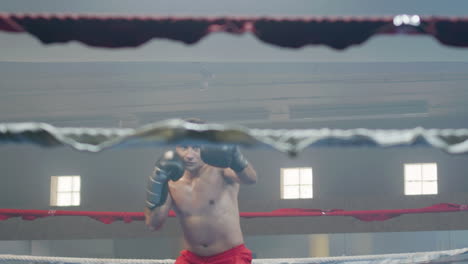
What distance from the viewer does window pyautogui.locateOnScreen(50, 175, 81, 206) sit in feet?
21.1

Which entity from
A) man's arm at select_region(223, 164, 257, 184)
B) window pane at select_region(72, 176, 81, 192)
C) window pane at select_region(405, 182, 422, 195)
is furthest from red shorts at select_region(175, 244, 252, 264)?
window pane at select_region(405, 182, 422, 195)

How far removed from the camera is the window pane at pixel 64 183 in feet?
21.1

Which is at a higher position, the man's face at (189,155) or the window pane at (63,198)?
the man's face at (189,155)

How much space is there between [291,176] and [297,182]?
0.10m

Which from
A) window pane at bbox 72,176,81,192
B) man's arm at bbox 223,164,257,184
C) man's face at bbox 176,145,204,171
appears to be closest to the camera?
man's arm at bbox 223,164,257,184

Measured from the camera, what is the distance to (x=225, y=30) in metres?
1.58

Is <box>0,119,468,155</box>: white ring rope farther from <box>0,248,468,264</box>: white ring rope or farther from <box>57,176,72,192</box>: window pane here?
<box>57,176,72,192</box>: window pane

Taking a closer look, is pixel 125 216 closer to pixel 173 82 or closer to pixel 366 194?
pixel 173 82

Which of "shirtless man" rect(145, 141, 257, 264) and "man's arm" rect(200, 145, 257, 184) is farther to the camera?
"shirtless man" rect(145, 141, 257, 264)

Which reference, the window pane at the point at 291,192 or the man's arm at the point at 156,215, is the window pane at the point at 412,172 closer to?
the window pane at the point at 291,192

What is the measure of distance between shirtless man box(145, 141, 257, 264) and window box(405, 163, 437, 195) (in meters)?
4.12

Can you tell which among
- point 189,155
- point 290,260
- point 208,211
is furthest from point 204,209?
point 290,260

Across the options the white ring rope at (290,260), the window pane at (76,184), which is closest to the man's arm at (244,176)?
the white ring rope at (290,260)

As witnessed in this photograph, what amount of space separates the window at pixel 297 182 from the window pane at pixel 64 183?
96.4 inches
